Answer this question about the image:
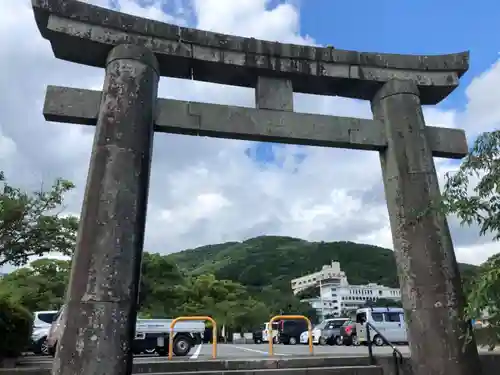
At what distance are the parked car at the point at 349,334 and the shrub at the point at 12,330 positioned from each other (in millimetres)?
13015

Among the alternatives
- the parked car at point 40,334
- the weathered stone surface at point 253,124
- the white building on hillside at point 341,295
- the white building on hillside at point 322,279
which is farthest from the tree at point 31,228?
the white building on hillside at point 322,279

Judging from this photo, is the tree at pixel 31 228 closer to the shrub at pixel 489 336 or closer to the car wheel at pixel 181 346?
the car wheel at pixel 181 346

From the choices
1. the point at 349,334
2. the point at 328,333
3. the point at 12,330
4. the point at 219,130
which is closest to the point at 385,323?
the point at 349,334

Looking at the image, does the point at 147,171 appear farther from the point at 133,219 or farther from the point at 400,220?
the point at 400,220

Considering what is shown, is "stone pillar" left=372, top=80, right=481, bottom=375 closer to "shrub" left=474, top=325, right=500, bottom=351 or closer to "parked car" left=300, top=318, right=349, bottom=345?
"shrub" left=474, top=325, right=500, bottom=351

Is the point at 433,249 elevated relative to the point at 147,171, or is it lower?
lower

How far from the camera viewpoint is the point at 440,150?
6.53 meters

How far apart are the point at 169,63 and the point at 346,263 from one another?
100 m

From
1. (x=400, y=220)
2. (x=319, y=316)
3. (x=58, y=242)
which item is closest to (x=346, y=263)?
(x=319, y=316)

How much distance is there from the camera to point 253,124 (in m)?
5.98

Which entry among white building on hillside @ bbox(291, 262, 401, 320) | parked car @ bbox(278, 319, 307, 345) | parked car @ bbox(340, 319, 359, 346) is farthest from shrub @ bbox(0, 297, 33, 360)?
white building on hillside @ bbox(291, 262, 401, 320)

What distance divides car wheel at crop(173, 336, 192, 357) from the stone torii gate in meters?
7.64

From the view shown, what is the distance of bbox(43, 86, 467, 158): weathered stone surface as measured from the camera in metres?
5.43

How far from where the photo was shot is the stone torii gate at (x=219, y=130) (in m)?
4.61
